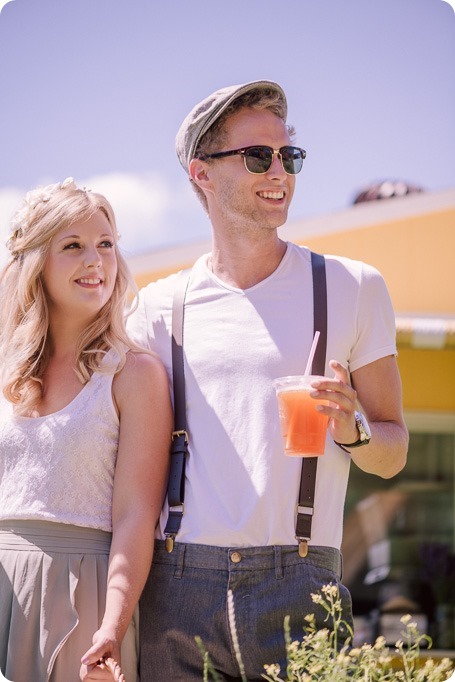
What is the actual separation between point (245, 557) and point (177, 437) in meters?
0.40

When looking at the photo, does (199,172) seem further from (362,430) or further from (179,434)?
(362,430)

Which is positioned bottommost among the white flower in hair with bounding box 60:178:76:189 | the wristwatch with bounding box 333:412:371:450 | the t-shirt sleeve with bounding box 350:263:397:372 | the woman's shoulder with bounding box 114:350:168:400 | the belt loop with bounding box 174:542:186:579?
the belt loop with bounding box 174:542:186:579

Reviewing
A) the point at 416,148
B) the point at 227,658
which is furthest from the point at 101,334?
the point at 416,148

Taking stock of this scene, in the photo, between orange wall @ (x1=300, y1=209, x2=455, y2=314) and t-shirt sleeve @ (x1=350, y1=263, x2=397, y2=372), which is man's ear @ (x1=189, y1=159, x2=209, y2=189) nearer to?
t-shirt sleeve @ (x1=350, y1=263, x2=397, y2=372)

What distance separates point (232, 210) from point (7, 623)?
140 cm

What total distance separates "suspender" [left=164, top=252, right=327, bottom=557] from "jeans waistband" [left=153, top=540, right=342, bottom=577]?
3 centimetres

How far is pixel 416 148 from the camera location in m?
7.47

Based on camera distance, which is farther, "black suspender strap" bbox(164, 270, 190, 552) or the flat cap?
the flat cap

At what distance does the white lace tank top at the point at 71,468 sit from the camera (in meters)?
2.79

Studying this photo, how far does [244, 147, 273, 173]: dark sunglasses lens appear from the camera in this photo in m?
3.01

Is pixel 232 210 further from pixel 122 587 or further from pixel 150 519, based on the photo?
pixel 122 587

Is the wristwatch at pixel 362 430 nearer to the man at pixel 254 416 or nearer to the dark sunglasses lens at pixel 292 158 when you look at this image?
the man at pixel 254 416

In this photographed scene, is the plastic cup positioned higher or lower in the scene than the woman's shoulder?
lower

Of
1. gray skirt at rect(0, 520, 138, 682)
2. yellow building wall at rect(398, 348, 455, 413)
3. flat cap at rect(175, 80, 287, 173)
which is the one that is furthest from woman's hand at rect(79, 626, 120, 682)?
yellow building wall at rect(398, 348, 455, 413)
